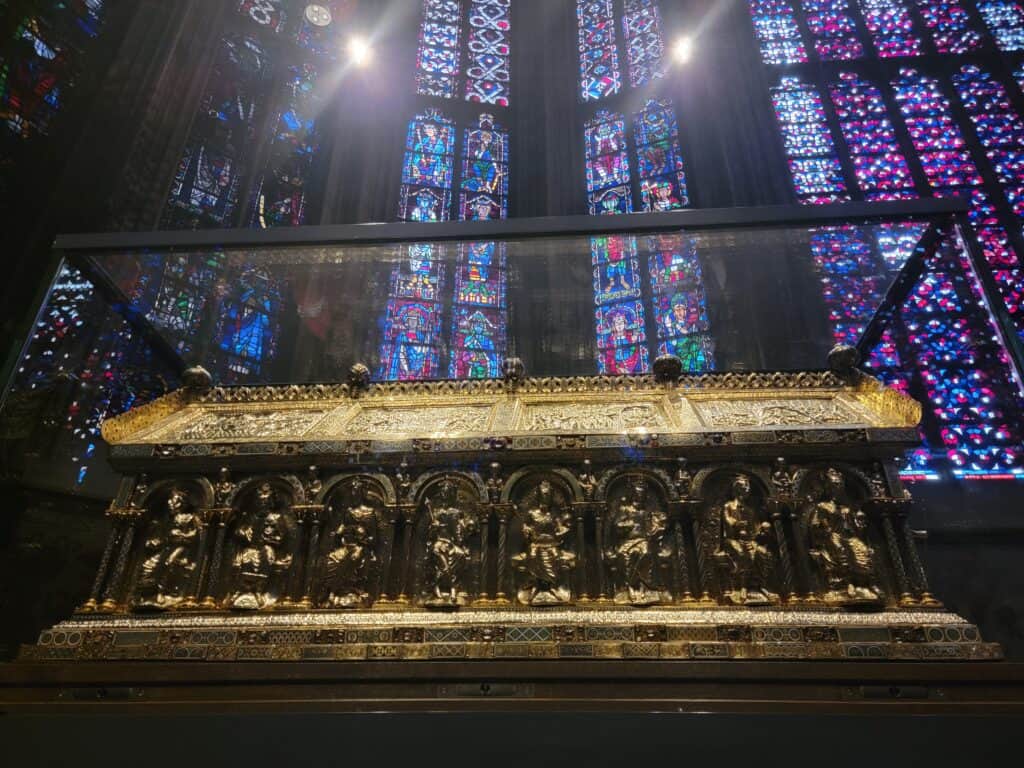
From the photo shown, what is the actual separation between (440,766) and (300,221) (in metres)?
9.33

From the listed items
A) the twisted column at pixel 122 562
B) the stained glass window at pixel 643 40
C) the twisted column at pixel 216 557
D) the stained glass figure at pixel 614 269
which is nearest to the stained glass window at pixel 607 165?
the stained glass window at pixel 643 40

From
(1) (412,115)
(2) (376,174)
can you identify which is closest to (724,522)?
(2) (376,174)

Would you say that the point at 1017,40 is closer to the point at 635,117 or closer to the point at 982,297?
the point at 635,117

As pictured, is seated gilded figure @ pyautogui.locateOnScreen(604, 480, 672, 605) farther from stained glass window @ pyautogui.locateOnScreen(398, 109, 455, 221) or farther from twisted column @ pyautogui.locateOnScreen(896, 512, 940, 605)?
stained glass window @ pyautogui.locateOnScreen(398, 109, 455, 221)

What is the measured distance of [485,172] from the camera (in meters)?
11.4

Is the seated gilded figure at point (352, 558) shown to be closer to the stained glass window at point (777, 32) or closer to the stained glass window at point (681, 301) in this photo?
the stained glass window at point (681, 301)

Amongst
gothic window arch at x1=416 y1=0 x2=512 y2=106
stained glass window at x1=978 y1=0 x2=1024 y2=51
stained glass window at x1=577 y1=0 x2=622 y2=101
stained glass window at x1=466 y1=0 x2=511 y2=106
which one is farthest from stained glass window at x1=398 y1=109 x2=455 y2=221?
stained glass window at x1=978 y1=0 x2=1024 y2=51

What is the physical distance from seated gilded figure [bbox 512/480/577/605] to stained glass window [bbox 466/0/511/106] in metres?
11.0

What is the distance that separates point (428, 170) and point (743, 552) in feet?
32.6

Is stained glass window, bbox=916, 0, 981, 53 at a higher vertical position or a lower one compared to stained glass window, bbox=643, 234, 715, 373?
higher

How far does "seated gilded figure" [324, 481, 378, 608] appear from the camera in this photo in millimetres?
2875

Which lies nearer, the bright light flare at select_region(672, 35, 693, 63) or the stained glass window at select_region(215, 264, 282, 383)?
the stained glass window at select_region(215, 264, 282, 383)

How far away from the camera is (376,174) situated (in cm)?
1048

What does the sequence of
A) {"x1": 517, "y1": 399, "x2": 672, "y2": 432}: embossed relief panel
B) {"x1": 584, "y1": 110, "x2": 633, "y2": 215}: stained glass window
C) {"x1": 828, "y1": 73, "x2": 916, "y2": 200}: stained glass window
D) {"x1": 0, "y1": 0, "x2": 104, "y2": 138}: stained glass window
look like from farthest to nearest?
{"x1": 584, "y1": 110, "x2": 633, "y2": 215}: stained glass window
{"x1": 828, "y1": 73, "x2": 916, "y2": 200}: stained glass window
{"x1": 0, "y1": 0, "x2": 104, "y2": 138}: stained glass window
{"x1": 517, "y1": 399, "x2": 672, "y2": 432}: embossed relief panel
